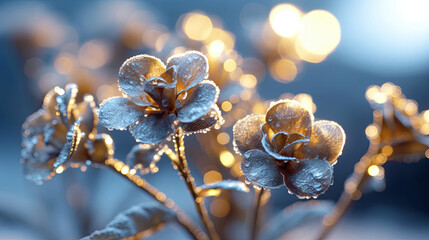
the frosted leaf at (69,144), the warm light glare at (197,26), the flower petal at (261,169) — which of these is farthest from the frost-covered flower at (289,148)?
the warm light glare at (197,26)

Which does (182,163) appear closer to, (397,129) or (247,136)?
(247,136)

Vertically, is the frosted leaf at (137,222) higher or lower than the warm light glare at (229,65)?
lower

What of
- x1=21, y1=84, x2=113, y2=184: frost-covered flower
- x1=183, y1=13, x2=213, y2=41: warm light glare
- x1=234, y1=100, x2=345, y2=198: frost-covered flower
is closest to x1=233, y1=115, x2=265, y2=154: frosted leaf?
x1=234, y1=100, x2=345, y2=198: frost-covered flower

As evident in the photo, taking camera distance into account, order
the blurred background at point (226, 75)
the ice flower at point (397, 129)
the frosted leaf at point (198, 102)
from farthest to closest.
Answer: the blurred background at point (226, 75)
the ice flower at point (397, 129)
the frosted leaf at point (198, 102)

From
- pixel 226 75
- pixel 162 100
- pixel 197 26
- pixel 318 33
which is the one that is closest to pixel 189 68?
pixel 162 100

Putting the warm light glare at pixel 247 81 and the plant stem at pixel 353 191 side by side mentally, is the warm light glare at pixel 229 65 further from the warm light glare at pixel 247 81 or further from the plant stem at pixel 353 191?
the plant stem at pixel 353 191

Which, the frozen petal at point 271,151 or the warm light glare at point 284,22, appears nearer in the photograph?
the frozen petal at point 271,151

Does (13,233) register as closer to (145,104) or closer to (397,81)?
(145,104)
